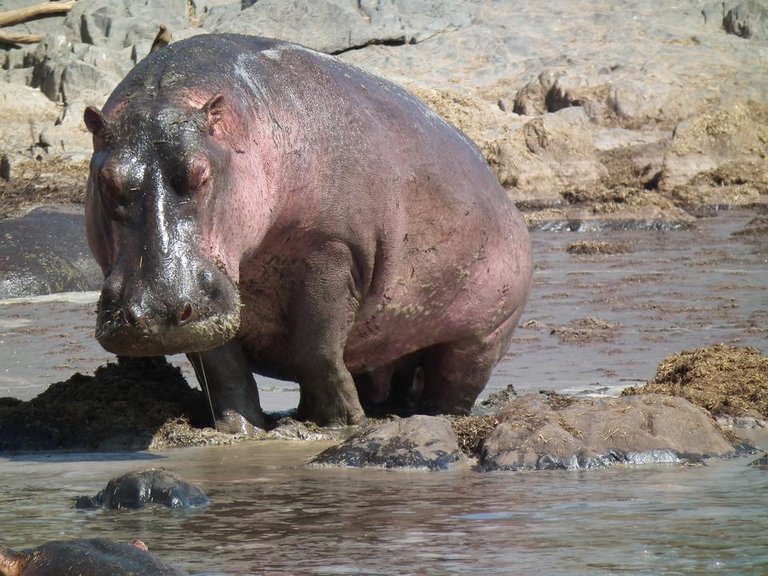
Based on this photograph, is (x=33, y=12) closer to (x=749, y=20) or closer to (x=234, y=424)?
(x=749, y=20)

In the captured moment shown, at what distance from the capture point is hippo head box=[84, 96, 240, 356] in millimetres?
5289

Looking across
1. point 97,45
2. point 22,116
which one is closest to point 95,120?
point 22,116

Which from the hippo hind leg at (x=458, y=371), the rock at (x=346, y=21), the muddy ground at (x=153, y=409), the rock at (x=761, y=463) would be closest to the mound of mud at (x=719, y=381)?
the muddy ground at (x=153, y=409)

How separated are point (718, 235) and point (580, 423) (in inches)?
457

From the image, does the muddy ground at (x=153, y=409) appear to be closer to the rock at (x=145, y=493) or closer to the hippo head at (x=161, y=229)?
the hippo head at (x=161, y=229)

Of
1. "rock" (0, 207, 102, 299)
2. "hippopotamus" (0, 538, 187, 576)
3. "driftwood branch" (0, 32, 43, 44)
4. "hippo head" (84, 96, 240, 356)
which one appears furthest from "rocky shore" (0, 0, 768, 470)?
"hippopotamus" (0, 538, 187, 576)

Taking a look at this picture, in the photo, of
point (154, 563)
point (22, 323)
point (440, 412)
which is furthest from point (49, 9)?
point (154, 563)

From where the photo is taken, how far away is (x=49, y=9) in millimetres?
27984

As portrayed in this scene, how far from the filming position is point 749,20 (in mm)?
26703

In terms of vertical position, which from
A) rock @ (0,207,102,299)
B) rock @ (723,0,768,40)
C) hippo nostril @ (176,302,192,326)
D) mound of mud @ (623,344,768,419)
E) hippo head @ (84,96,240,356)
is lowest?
rock @ (0,207,102,299)

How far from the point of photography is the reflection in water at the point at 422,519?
13.6 feet

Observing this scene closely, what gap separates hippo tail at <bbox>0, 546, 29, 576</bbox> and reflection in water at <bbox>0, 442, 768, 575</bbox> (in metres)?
0.58

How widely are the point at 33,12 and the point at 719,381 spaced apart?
22531 millimetres

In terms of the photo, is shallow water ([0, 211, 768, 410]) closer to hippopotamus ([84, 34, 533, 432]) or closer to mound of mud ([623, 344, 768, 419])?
mound of mud ([623, 344, 768, 419])
